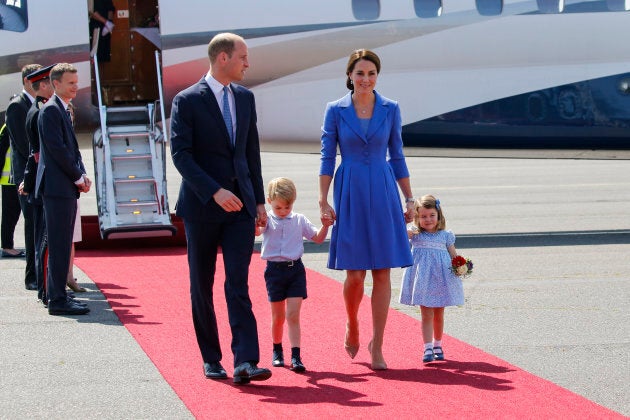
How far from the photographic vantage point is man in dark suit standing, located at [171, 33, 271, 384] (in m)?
6.14

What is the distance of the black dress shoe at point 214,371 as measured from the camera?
6.33 m

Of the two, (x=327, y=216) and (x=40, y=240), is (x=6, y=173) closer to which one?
(x=40, y=240)

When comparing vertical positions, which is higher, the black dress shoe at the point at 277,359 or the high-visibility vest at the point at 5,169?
the high-visibility vest at the point at 5,169

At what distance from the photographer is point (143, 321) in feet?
26.5

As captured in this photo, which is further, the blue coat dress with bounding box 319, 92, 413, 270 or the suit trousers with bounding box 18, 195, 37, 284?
the suit trousers with bounding box 18, 195, 37, 284

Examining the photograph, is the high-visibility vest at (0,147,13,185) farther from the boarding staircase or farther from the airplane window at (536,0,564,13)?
the airplane window at (536,0,564,13)

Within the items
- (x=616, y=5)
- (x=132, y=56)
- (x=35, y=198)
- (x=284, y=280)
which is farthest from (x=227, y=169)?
(x=132, y=56)

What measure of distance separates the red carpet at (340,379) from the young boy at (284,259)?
0.24m

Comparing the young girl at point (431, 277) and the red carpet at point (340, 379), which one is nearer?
the red carpet at point (340, 379)

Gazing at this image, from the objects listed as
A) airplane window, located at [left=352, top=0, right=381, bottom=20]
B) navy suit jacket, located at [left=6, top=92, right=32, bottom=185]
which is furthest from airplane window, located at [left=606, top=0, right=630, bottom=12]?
navy suit jacket, located at [left=6, top=92, right=32, bottom=185]

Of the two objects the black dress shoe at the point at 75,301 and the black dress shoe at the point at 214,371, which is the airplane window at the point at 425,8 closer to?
the black dress shoe at the point at 75,301

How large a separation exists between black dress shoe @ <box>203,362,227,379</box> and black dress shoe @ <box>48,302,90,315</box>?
7.38ft

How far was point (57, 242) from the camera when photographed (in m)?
8.36

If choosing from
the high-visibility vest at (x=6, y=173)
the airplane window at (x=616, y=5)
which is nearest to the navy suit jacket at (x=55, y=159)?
the high-visibility vest at (x=6, y=173)
